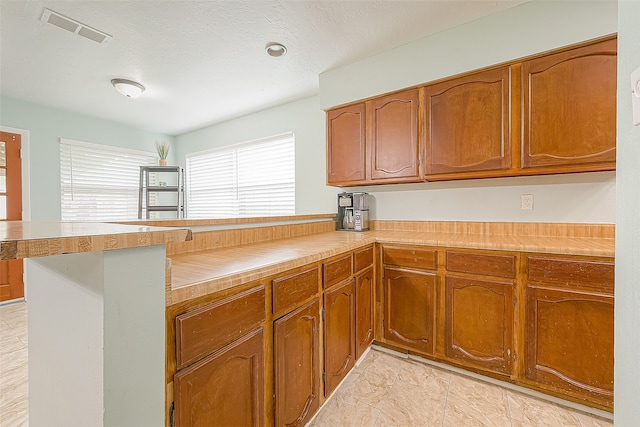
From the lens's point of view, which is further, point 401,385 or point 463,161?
point 463,161

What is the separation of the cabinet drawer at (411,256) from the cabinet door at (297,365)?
0.84 metres

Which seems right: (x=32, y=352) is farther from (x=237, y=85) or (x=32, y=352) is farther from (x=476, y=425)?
(x=237, y=85)

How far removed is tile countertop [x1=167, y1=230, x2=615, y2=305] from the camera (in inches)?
35.2

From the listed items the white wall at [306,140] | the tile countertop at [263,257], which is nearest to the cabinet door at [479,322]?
the tile countertop at [263,257]

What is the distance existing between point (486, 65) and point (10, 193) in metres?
4.96

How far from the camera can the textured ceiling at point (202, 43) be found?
5.98 feet

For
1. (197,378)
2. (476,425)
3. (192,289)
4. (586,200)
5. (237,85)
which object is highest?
(237,85)

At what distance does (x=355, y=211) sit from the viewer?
2.60 metres

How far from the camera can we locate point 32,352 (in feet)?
3.27

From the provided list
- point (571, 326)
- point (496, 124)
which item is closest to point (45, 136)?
point (496, 124)

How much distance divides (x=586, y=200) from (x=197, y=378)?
2559 mm

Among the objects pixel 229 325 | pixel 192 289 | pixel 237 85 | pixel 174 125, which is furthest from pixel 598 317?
pixel 174 125

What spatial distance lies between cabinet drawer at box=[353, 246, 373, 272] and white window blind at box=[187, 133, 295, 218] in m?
1.67

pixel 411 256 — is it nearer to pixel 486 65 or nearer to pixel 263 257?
pixel 263 257
